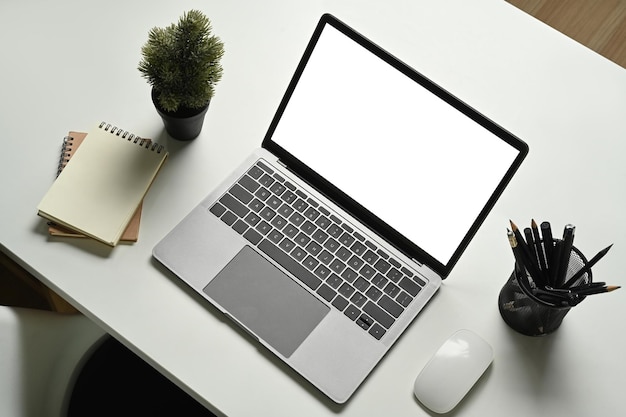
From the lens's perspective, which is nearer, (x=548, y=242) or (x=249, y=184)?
(x=548, y=242)

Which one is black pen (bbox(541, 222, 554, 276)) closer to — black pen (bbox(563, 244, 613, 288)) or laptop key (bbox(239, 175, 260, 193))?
black pen (bbox(563, 244, 613, 288))

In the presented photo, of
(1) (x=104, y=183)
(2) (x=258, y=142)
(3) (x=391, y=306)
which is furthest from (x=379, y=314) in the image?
(1) (x=104, y=183)

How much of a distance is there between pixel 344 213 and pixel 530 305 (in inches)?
11.4

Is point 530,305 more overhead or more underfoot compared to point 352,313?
more overhead

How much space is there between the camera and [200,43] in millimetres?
1051

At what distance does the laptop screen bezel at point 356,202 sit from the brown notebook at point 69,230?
0.22 metres

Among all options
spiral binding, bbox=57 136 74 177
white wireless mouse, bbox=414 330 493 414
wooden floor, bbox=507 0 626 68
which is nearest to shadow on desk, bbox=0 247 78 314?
spiral binding, bbox=57 136 74 177

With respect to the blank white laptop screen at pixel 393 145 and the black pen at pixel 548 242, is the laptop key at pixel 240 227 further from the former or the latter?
the black pen at pixel 548 242

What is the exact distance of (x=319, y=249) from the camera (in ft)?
3.52

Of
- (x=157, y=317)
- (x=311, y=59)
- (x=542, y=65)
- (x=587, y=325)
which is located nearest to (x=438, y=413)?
(x=587, y=325)

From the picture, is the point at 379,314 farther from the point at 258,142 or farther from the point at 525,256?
the point at 258,142

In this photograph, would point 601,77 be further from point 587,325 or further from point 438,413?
point 438,413

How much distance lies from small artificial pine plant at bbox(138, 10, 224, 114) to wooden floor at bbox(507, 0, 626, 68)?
1154mm

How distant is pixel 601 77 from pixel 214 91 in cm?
65
